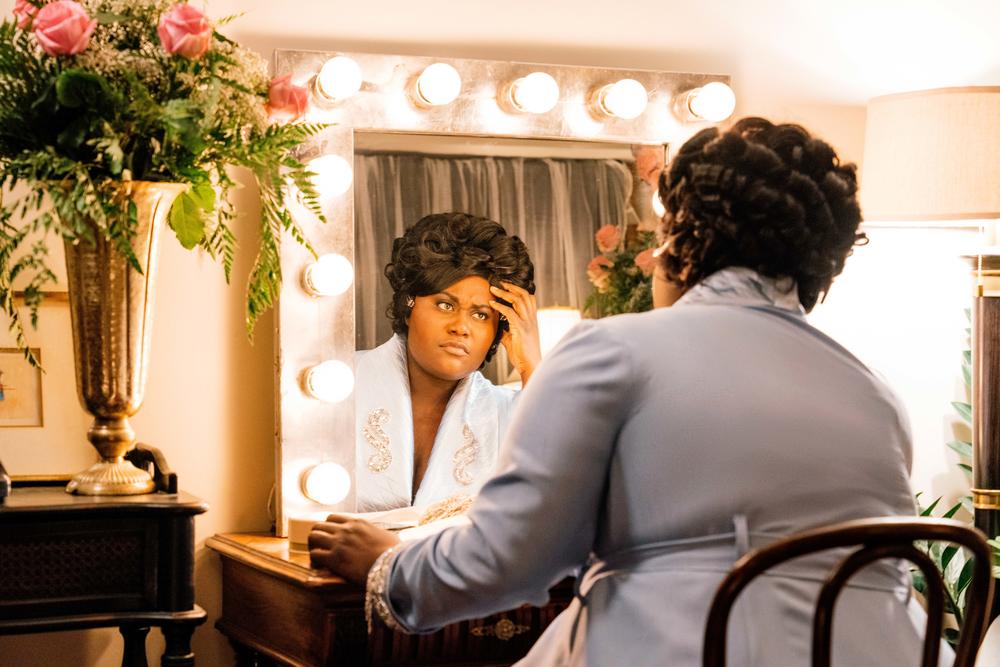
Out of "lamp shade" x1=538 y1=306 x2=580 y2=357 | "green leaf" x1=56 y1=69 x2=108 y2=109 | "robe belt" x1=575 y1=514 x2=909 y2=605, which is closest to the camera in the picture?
"robe belt" x1=575 y1=514 x2=909 y2=605

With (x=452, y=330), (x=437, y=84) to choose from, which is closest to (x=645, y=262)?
(x=452, y=330)

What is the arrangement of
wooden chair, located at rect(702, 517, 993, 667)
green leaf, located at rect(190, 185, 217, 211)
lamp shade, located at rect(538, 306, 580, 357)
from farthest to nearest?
lamp shade, located at rect(538, 306, 580, 357)
green leaf, located at rect(190, 185, 217, 211)
wooden chair, located at rect(702, 517, 993, 667)

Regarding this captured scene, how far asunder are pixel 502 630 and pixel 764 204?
0.89 m

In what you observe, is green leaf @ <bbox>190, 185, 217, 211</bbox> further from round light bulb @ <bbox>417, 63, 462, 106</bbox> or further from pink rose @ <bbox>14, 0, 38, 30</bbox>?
round light bulb @ <bbox>417, 63, 462, 106</bbox>

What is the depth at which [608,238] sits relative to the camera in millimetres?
2379

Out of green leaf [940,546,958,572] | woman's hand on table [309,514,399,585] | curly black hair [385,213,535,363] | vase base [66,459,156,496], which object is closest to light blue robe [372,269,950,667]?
woman's hand on table [309,514,399,585]

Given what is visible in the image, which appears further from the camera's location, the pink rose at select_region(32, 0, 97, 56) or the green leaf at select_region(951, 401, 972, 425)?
the green leaf at select_region(951, 401, 972, 425)

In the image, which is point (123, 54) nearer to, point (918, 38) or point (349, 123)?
point (349, 123)

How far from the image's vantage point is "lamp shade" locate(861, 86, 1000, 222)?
7.73ft

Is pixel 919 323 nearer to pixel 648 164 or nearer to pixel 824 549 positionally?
pixel 648 164

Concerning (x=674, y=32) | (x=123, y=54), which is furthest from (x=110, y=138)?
(x=674, y=32)

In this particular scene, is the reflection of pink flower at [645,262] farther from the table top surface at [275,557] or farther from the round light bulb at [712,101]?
the table top surface at [275,557]

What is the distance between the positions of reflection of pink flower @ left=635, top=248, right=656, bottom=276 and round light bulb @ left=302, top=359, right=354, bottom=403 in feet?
1.97

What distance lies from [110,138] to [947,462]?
1843 mm
